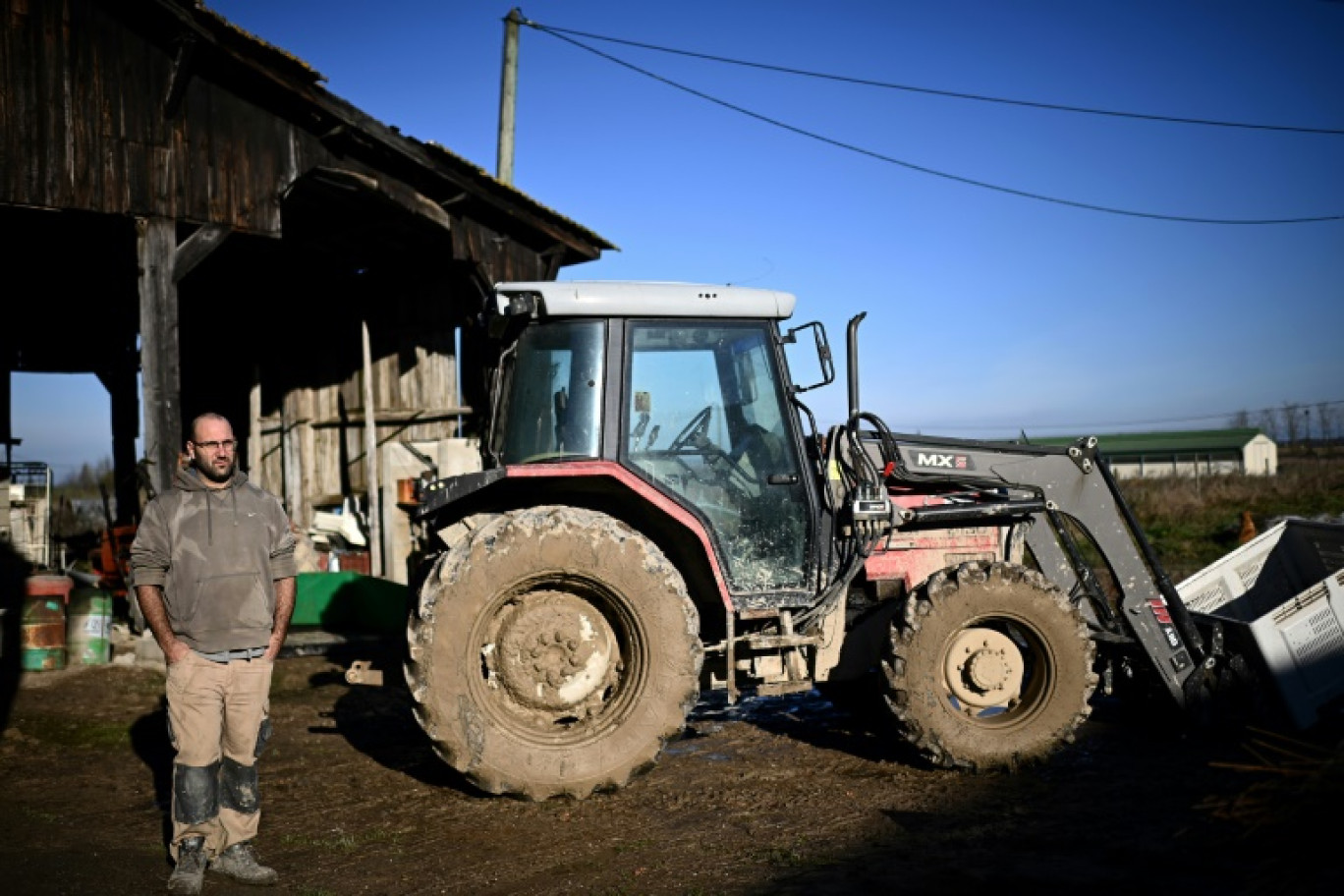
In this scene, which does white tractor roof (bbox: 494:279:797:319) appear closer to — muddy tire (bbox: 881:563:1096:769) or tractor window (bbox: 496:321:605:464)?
tractor window (bbox: 496:321:605:464)

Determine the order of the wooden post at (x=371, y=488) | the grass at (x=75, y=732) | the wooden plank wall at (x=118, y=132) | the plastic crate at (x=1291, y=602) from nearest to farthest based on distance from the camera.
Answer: the plastic crate at (x=1291, y=602)
the grass at (x=75, y=732)
the wooden plank wall at (x=118, y=132)
the wooden post at (x=371, y=488)

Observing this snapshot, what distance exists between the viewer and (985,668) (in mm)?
5676

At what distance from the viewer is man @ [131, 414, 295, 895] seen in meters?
4.31

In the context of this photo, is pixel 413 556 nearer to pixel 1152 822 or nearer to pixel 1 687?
pixel 1 687

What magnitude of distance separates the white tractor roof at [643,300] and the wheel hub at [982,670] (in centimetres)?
195

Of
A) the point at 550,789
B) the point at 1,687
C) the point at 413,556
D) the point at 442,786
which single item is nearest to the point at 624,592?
the point at 550,789

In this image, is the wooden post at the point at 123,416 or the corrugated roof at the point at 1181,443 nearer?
the wooden post at the point at 123,416

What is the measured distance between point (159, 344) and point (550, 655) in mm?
5615

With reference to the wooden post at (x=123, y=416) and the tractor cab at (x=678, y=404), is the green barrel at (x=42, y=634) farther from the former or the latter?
Result: the wooden post at (x=123, y=416)

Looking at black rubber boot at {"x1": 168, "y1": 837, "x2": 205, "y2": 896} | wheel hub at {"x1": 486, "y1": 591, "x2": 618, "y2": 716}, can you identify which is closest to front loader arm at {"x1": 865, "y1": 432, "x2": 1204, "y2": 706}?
wheel hub at {"x1": 486, "y1": 591, "x2": 618, "y2": 716}

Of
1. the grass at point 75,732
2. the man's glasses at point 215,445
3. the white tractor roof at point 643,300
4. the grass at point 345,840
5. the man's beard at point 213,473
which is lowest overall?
the grass at point 75,732

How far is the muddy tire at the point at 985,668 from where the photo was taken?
554cm

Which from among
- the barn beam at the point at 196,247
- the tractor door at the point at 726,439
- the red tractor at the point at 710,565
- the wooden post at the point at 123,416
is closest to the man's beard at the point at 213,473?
the red tractor at the point at 710,565

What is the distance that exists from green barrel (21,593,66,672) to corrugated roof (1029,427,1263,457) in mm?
51330
